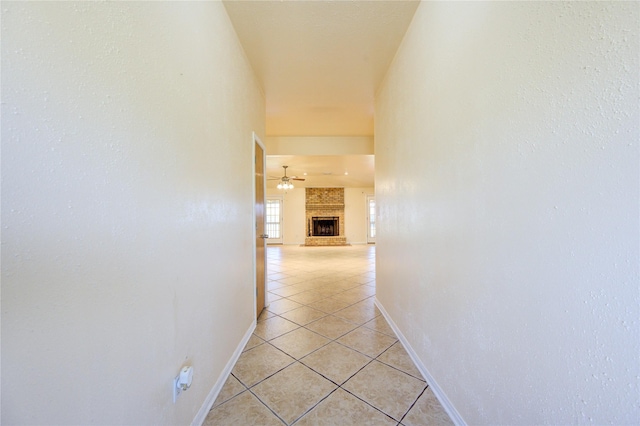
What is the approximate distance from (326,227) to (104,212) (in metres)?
10.1

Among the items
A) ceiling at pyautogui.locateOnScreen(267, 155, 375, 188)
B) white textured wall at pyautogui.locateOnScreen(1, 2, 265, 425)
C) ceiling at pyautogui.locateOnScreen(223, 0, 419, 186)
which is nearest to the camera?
white textured wall at pyautogui.locateOnScreen(1, 2, 265, 425)

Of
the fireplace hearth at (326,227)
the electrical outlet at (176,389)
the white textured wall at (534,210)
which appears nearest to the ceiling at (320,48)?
the white textured wall at (534,210)

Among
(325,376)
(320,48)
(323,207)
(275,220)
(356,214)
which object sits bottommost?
(325,376)

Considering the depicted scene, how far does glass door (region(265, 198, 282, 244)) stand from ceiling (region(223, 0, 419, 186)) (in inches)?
286

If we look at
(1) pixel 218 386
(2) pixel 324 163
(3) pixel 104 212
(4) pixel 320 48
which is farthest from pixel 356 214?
(3) pixel 104 212

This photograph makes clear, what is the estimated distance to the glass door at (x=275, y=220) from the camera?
10.6 meters

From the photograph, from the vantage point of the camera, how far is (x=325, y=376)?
1.71 meters

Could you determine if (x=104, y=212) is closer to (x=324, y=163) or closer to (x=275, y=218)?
(x=324, y=163)

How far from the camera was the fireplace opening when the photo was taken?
10.8 metres

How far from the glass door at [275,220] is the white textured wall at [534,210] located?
940 centimetres

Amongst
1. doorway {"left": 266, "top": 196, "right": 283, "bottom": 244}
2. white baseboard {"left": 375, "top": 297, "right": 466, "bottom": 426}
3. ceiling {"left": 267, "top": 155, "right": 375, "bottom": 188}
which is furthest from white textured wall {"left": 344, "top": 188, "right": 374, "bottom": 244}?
white baseboard {"left": 375, "top": 297, "right": 466, "bottom": 426}

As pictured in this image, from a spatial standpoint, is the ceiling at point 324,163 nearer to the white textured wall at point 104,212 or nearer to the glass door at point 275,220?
the glass door at point 275,220

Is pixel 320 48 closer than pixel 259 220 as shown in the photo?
Yes

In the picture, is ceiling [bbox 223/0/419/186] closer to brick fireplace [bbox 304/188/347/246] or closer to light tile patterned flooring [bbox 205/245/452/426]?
light tile patterned flooring [bbox 205/245/452/426]
